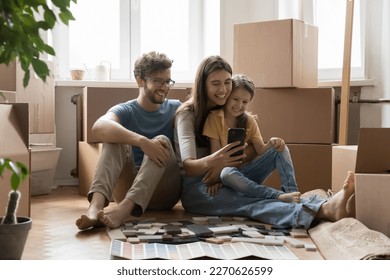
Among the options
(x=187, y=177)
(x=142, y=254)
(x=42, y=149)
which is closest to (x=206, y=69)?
(x=187, y=177)

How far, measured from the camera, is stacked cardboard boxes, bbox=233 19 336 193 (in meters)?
2.81

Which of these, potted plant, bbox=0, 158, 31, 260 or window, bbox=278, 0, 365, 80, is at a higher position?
window, bbox=278, 0, 365, 80

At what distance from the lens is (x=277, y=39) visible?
2.84 metres

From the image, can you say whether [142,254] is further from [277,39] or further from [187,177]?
[277,39]

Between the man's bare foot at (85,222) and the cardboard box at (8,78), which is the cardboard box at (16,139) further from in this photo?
the cardboard box at (8,78)

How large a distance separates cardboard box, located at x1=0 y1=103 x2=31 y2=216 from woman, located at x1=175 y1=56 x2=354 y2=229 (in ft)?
1.93

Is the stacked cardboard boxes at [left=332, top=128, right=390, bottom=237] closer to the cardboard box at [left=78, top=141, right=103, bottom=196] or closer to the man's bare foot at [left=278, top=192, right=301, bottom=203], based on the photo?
the man's bare foot at [left=278, top=192, right=301, bottom=203]

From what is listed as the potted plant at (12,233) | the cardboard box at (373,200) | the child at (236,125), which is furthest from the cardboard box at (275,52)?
the potted plant at (12,233)

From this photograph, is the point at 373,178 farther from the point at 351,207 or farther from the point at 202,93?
the point at 202,93

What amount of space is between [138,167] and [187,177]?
20 centimetres

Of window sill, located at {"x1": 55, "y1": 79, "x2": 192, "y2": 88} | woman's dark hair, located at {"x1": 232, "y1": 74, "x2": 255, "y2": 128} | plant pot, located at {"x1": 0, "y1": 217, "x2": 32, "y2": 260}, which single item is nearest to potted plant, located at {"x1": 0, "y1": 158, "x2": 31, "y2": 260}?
plant pot, located at {"x1": 0, "y1": 217, "x2": 32, "y2": 260}

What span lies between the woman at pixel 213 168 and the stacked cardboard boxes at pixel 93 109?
644 millimetres

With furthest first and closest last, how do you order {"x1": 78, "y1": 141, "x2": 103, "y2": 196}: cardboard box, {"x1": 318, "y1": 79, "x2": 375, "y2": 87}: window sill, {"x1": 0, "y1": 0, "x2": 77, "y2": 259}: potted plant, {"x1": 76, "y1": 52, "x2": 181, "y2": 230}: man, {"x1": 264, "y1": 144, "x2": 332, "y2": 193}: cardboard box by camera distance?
{"x1": 318, "y1": 79, "x2": 375, "y2": 87}: window sill, {"x1": 78, "y1": 141, "x2": 103, "y2": 196}: cardboard box, {"x1": 264, "y1": 144, "x2": 332, "y2": 193}: cardboard box, {"x1": 76, "y1": 52, "x2": 181, "y2": 230}: man, {"x1": 0, "y1": 0, "x2": 77, "y2": 259}: potted plant

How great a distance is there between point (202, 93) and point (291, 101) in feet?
2.11
